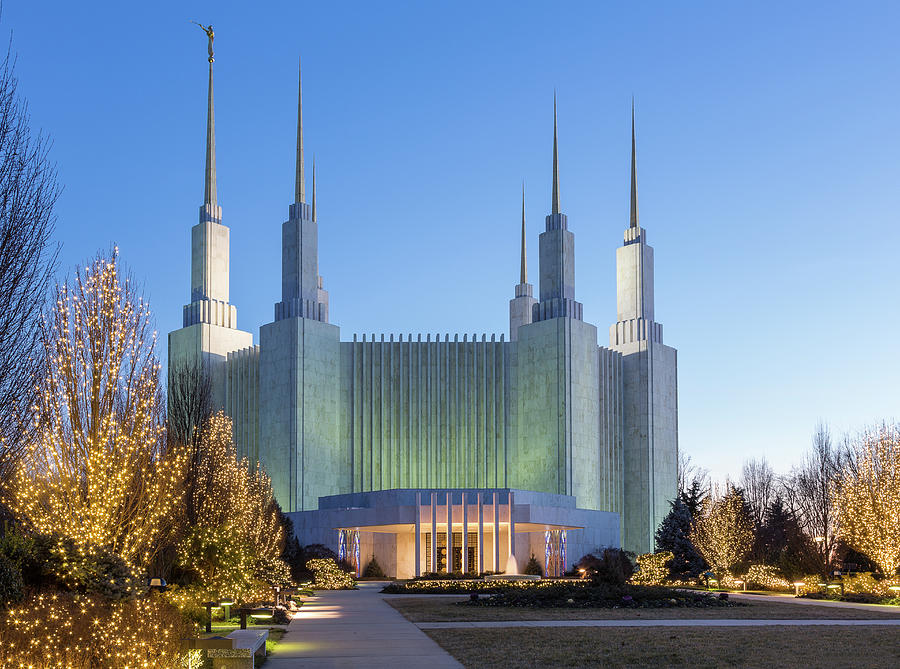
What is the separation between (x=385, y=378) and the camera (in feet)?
220

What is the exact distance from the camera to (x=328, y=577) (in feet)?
137

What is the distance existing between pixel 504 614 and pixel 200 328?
4787 centimetres

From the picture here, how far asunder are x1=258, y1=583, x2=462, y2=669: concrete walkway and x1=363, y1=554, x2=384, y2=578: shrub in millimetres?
31310

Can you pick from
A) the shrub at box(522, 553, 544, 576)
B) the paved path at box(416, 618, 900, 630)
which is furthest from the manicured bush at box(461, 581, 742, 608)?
the shrub at box(522, 553, 544, 576)

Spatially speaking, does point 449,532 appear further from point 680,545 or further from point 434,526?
point 680,545

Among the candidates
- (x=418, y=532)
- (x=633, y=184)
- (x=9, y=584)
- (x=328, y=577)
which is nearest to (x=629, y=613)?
(x=9, y=584)

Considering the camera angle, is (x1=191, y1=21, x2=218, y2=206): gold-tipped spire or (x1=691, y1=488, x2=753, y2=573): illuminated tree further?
(x1=191, y1=21, x2=218, y2=206): gold-tipped spire

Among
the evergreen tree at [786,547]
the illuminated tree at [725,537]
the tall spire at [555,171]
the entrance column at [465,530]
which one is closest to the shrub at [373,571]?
the entrance column at [465,530]

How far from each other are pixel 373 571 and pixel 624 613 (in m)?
34.1

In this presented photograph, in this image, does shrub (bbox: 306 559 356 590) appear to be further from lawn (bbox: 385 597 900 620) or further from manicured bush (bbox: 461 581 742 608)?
lawn (bbox: 385 597 900 620)

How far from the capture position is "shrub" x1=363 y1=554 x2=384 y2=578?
55.6 m

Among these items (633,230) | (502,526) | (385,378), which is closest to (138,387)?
(502,526)

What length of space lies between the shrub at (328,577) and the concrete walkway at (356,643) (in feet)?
56.8

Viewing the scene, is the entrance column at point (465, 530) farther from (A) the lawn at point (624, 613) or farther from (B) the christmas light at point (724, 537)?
(A) the lawn at point (624, 613)
